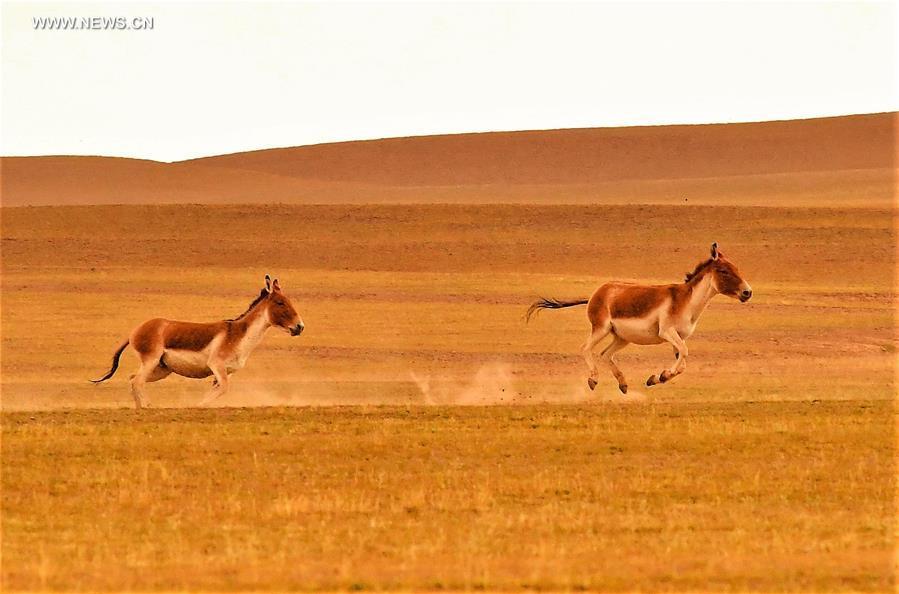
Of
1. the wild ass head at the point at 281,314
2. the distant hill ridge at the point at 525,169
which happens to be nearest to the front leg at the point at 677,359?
the wild ass head at the point at 281,314

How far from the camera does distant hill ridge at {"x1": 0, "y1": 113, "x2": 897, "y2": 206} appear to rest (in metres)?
79.0

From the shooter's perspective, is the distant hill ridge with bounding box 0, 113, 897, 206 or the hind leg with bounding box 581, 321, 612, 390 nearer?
the hind leg with bounding box 581, 321, 612, 390

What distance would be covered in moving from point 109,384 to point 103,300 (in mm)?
12953

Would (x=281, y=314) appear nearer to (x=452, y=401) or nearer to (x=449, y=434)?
(x=452, y=401)

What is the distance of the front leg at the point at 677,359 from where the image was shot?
89.1 ft

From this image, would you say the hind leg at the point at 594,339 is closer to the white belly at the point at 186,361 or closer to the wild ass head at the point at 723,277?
the wild ass head at the point at 723,277

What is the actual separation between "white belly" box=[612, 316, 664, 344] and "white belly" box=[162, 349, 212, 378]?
5.76 metres

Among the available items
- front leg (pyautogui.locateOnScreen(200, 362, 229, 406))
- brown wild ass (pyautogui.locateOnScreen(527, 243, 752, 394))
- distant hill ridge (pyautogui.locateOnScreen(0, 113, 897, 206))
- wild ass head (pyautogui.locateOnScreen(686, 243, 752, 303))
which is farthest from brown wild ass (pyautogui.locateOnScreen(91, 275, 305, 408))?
distant hill ridge (pyautogui.locateOnScreen(0, 113, 897, 206))

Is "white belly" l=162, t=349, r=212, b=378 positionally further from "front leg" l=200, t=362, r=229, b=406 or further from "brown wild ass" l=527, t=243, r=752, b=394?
"brown wild ass" l=527, t=243, r=752, b=394

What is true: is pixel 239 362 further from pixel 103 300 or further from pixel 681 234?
pixel 681 234

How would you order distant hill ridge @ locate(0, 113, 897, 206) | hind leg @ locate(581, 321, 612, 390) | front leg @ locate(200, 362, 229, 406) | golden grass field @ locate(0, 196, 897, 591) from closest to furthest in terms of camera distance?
golden grass field @ locate(0, 196, 897, 591), front leg @ locate(200, 362, 229, 406), hind leg @ locate(581, 321, 612, 390), distant hill ridge @ locate(0, 113, 897, 206)

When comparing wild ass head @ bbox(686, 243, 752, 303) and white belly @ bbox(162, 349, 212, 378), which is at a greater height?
wild ass head @ bbox(686, 243, 752, 303)

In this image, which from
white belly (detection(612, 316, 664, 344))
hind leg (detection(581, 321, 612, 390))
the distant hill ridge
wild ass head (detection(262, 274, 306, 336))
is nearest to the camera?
wild ass head (detection(262, 274, 306, 336))

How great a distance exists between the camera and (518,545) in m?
15.5
